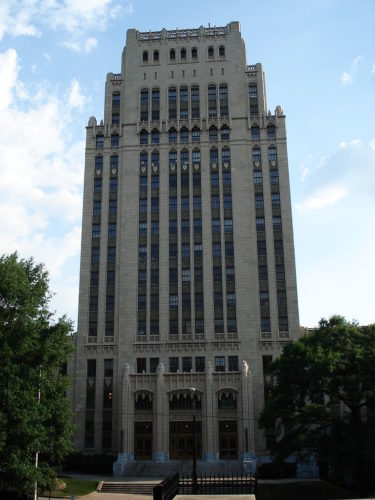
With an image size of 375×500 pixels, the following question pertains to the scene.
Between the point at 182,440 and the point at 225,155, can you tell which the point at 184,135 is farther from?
the point at 182,440

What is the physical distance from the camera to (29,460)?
98.9ft

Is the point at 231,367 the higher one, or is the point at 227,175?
the point at 227,175

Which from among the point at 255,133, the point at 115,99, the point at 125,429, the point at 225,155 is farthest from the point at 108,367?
the point at 115,99

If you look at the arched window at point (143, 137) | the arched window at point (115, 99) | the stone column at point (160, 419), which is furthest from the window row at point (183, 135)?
the stone column at point (160, 419)

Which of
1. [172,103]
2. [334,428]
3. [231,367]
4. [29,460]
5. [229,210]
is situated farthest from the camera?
[172,103]

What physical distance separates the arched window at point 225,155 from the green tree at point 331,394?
3278 cm

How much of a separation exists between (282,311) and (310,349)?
77.8 ft

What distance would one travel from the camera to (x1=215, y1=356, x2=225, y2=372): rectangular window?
A: 202 ft

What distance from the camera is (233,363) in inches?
2435

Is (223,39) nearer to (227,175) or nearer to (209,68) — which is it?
(209,68)

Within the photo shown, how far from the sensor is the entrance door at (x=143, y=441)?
56062mm

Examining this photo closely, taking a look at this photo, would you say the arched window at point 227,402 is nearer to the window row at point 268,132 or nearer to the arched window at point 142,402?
the arched window at point 142,402

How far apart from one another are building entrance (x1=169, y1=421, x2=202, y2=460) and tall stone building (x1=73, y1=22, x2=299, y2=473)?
110mm

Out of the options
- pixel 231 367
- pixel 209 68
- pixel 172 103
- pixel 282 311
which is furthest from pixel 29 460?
pixel 209 68
